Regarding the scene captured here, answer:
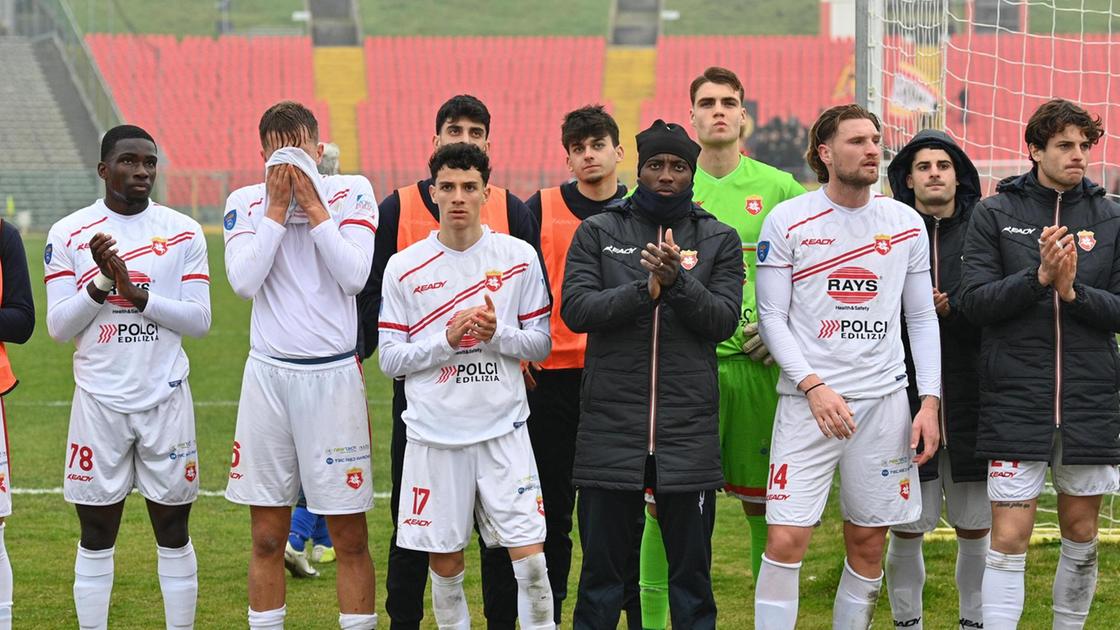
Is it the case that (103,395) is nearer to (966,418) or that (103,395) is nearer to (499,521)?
(499,521)

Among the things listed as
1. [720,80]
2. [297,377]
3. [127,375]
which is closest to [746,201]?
[720,80]

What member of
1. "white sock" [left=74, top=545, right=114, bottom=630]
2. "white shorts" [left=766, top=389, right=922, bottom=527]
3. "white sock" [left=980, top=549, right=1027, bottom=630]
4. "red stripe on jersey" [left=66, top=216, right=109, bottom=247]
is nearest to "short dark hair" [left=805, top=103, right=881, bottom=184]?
"white shorts" [left=766, top=389, right=922, bottom=527]

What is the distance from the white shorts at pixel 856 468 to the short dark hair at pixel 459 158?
147 centimetres

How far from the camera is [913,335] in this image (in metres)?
4.89

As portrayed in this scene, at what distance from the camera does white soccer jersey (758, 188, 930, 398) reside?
4.75 metres

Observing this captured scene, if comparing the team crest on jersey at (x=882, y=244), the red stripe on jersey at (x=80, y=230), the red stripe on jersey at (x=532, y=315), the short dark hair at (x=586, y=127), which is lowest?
the red stripe on jersey at (x=532, y=315)

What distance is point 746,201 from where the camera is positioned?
17.6 feet

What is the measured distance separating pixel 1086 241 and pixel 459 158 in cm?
234

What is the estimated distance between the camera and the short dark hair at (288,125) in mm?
4832

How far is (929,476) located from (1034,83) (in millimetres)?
13277

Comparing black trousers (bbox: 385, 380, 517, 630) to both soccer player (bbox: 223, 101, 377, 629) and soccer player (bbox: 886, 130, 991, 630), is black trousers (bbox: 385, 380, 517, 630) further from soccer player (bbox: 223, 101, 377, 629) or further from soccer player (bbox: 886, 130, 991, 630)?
soccer player (bbox: 886, 130, 991, 630)

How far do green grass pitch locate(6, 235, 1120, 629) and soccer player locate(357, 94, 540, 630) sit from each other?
36.6 inches

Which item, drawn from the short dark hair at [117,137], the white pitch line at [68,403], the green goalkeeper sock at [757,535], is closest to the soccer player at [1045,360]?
the green goalkeeper sock at [757,535]

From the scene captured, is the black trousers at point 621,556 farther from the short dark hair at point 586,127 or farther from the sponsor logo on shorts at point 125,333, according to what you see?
the sponsor logo on shorts at point 125,333
